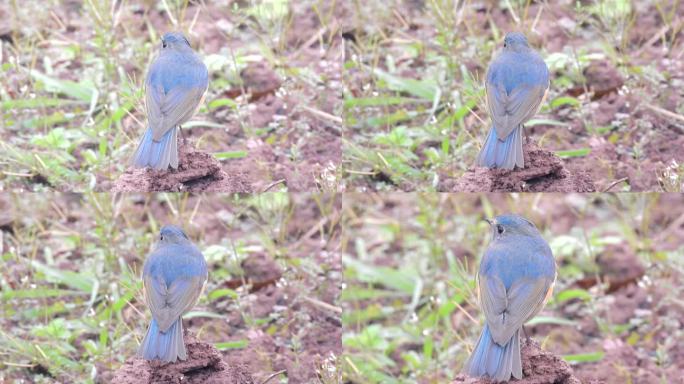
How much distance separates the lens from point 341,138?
281 inches

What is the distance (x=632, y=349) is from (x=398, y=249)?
1.39 m

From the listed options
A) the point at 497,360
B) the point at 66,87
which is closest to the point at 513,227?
the point at 497,360

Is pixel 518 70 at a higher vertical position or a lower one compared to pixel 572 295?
higher

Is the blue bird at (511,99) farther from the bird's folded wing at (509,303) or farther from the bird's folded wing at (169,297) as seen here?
the bird's folded wing at (169,297)

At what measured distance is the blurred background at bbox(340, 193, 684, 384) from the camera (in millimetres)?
6863

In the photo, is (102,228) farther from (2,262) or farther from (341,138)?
(341,138)

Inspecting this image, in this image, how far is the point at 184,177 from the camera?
6.50 m

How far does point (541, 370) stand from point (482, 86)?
1.87m

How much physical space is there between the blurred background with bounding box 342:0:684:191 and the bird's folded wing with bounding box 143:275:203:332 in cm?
132

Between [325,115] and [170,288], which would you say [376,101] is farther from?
[170,288]

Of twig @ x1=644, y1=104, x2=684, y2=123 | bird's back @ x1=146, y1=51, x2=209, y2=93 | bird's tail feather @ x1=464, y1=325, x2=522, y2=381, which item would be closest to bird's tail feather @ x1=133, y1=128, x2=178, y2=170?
bird's back @ x1=146, y1=51, x2=209, y2=93

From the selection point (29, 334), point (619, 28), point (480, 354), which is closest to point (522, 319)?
point (480, 354)

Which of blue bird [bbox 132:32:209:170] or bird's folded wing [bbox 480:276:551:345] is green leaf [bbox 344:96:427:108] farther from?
bird's folded wing [bbox 480:276:551:345]

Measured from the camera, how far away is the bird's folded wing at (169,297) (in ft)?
19.8
